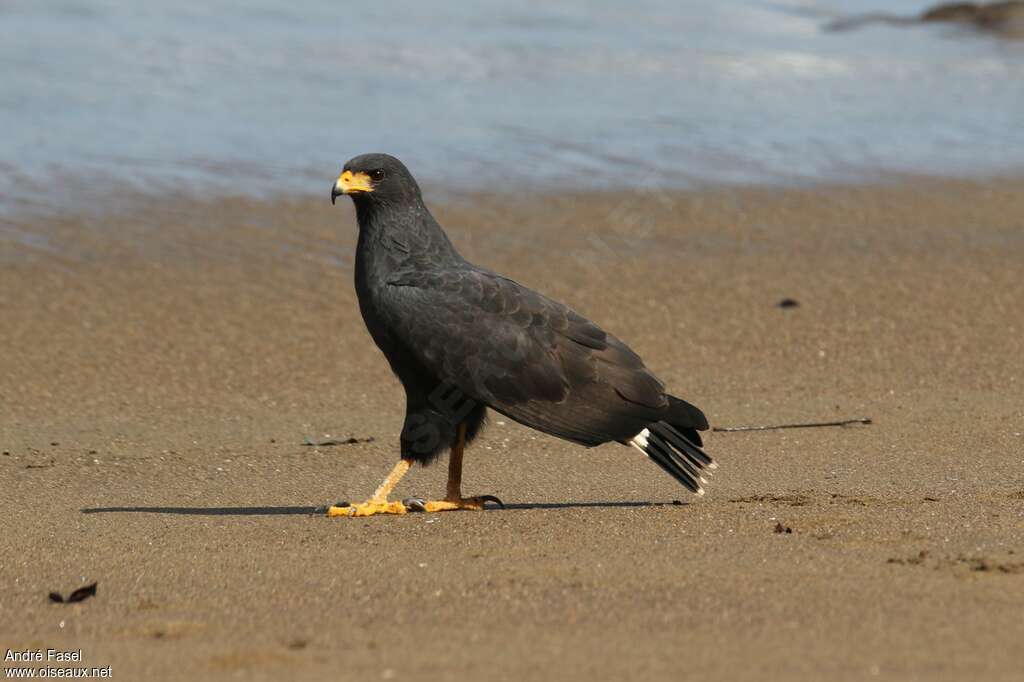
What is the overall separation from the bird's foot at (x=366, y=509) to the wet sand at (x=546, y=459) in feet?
0.32

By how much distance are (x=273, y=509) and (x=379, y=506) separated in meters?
0.51

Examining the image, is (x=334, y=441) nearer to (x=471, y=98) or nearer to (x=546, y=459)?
(x=546, y=459)

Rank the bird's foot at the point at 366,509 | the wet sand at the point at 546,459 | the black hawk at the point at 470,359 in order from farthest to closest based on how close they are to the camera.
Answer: the bird's foot at the point at 366,509 < the black hawk at the point at 470,359 < the wet sand at the point at 546,459

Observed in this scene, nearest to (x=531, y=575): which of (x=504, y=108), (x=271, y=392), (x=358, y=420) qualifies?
(x=358, y=420)

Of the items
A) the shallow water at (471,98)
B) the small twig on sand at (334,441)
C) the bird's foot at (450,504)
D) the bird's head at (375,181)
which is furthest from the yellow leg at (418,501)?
the shallow water at (471,98)

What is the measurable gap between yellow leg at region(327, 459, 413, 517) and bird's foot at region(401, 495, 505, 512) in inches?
2.2

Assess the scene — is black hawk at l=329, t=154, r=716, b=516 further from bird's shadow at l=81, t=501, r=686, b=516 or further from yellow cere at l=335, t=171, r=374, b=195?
bird's shadow at l=81, t=501, r=686, b=516

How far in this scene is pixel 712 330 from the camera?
9922mm

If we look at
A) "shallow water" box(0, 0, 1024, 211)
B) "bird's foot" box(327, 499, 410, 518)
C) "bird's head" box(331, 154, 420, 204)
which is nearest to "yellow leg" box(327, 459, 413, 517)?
"bird's foot" box(327, 499, 410, 518)

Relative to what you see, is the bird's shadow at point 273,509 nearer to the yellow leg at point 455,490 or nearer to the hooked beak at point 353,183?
the yellow leg at point 455,490

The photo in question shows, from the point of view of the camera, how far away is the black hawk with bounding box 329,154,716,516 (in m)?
6.33

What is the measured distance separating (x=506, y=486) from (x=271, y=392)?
2.11 m

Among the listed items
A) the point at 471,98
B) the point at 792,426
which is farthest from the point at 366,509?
the point at 471,98

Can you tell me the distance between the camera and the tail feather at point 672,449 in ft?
21.2
